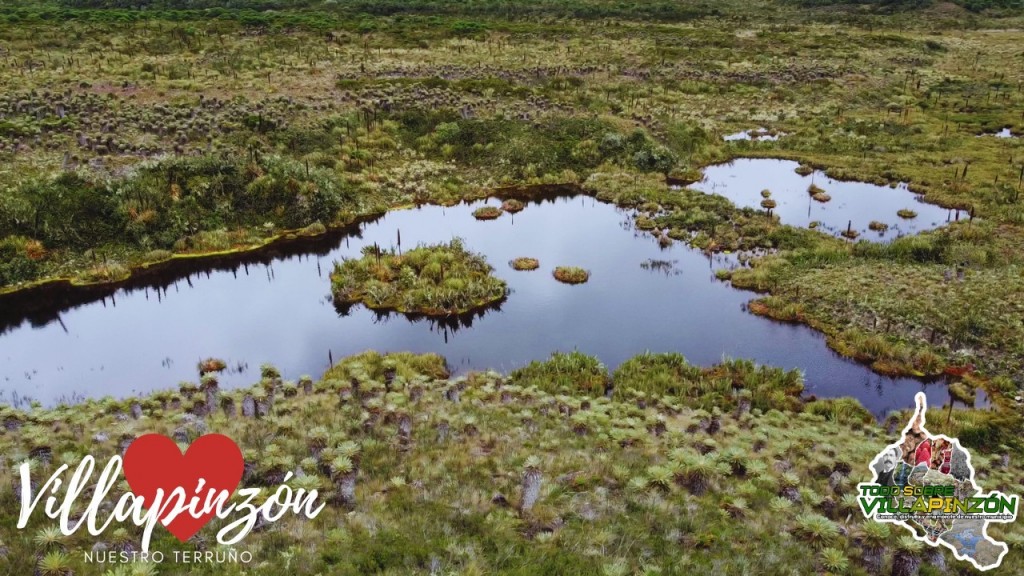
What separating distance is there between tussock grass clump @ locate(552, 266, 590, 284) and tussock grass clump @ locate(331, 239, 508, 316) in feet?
9.76

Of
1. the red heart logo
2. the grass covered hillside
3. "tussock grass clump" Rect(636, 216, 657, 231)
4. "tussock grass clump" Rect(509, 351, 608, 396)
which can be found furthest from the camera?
"tussock grass clump" Rect(636, 216, 657, 231)

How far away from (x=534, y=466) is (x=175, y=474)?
22.6 ft

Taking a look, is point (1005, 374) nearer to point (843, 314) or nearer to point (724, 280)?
point (843, 314)

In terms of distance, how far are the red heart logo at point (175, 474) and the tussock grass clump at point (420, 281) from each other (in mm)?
15685

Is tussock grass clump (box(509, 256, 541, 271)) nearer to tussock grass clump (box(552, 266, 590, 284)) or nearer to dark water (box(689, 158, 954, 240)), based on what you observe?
tussock grass clump (box(552, 266, 590, 284))

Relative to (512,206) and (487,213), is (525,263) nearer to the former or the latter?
(487,213)

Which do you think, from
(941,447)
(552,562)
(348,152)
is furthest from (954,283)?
(348,152)

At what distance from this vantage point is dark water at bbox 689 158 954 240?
119ft

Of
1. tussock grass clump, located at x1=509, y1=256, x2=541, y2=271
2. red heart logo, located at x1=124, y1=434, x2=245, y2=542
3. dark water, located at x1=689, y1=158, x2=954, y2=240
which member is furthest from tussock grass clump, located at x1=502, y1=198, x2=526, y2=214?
red heart logo, located at x1=124, y1=434, x2=245, y2=542

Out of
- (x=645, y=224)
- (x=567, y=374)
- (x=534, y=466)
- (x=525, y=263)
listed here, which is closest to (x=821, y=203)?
(x=645, y=224)

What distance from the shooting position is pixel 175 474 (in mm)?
11164

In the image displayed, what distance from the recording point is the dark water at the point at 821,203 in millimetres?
36156

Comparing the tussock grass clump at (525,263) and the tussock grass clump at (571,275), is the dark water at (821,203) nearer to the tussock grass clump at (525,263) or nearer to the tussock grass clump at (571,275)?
the tussock grass clump at (571,275)

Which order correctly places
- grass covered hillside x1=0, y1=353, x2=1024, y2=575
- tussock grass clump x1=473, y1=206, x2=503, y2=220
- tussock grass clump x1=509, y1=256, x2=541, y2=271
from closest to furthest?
grass covered hillside x1=0, y1=353, x2=1024, y2=575
tussock grass clump x1=509, y1=256, x2=541, y2=271
tussock grass clump x1=473, y1=206, x2=503, y2=220
